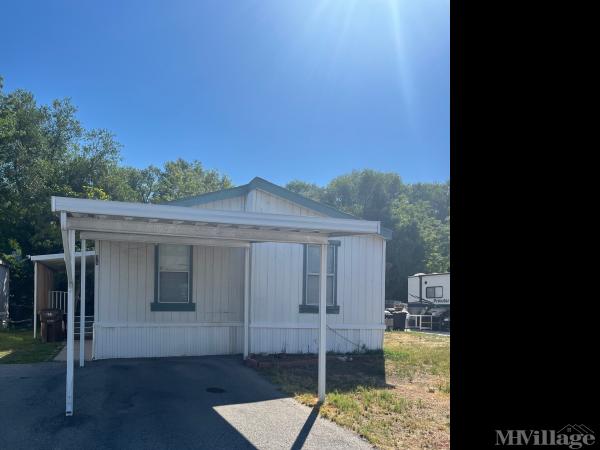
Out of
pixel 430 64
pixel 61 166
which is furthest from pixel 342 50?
pixel 61 166

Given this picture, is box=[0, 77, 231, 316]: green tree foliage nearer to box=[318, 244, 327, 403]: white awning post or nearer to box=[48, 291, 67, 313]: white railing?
box=[48, 291, 67, 313]: white railing

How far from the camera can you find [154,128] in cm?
2953

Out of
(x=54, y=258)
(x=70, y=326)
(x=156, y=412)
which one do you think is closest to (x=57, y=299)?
(x=54, y=258)

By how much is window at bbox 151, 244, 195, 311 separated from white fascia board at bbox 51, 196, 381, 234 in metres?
4.53

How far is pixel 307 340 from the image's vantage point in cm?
1152

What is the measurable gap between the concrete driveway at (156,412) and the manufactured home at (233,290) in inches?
51.8

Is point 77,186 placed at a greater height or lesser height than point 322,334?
greater

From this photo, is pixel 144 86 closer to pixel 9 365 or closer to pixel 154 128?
pixel 154 128

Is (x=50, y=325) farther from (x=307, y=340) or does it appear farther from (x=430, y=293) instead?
(x=430, y=293)

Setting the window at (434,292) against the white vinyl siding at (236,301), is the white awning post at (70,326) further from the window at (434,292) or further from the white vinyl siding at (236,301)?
the window at (434,292)

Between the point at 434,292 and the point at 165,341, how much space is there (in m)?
17.2

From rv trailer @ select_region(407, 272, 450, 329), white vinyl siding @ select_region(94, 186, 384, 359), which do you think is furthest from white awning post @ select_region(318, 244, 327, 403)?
rv trailer @ select_region(407, 272, 450, 329)

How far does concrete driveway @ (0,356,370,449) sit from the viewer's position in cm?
539
